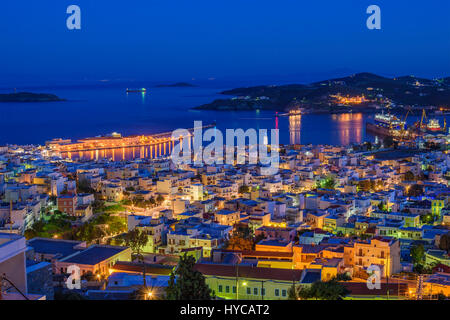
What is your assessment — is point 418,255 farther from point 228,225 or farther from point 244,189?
point 244,189

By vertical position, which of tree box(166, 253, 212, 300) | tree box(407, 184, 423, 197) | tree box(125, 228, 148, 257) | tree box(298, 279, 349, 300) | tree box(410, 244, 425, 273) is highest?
tree box(166, 253, 212, 300)

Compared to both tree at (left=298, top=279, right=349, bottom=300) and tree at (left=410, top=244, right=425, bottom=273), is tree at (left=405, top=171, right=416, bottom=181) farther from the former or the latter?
tree at (left=298, top=279, right=349, bottom=300)

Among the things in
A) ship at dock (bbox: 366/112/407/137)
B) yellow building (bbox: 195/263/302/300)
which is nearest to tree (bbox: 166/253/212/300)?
yellow building (bbox: 195/263/302/300)

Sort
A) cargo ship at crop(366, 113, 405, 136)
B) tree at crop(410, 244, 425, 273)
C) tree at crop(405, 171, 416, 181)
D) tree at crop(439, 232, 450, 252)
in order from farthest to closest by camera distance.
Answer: cargo ship at crop(366, 113, 405, 136) → tree at crop(405, 171, 416, 181) → tree at crop(439, 232, 450, 252) → tree at crop(410, 244, 425, 273)

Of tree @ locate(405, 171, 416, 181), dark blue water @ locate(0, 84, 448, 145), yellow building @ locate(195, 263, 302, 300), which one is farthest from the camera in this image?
dark blue water @ locate(0, 84, 448, 145)

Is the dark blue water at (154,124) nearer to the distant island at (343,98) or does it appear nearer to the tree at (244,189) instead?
the distant island at (343,98)

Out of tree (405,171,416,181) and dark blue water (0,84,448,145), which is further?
dark blue water (0,84,448,145)

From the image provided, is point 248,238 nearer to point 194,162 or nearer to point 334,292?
point 334,292

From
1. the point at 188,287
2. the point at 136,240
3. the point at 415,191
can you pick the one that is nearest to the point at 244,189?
the point at 415,191

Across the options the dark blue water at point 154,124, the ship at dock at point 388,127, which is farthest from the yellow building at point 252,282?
the ship at dock at point 388,127
